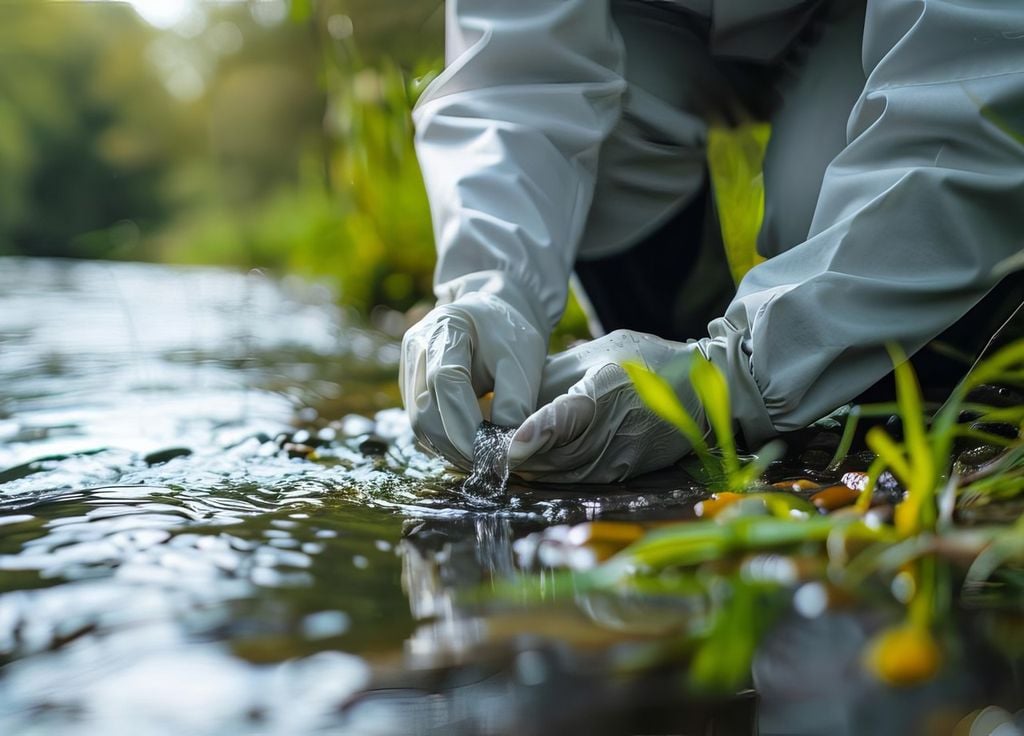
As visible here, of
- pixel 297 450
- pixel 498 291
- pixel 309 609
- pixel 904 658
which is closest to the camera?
pixel 904 658

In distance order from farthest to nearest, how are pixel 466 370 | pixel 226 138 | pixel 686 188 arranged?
pixel 226 138 → pixel 686 188 → pixel 466 370

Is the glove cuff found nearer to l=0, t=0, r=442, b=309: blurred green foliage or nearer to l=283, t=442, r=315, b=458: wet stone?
l=283, t=442, r=315, b=458: wet stone

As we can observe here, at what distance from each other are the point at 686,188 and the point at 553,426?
907 millimetres

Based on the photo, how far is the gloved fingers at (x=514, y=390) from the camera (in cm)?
121

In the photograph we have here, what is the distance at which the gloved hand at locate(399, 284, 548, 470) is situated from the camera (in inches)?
47.2

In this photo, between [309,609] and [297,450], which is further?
[297,450]

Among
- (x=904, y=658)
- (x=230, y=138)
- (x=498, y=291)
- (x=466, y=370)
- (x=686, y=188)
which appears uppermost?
(x=230, y=138)

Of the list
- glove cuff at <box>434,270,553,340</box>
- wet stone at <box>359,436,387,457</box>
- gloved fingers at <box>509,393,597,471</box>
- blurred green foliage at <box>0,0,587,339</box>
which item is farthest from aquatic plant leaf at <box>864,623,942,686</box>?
blurred green foliage at <box>0,0,587,339</box>

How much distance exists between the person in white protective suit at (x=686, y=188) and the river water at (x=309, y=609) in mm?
140

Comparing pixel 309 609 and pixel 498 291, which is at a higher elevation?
pixel 498 291

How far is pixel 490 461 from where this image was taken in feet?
3.80

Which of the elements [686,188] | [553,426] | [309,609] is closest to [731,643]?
[309,609]

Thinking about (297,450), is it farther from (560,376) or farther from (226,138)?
(226,138)

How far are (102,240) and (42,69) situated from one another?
39.6ft
